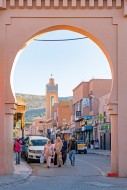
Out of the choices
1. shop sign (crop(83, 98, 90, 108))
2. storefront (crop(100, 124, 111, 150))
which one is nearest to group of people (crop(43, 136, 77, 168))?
storefront (crop(100, 124, 111, 150))

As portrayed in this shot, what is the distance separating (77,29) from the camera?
18.2m

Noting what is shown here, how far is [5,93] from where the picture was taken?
17.7 m

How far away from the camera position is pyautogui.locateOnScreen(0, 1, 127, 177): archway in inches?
694

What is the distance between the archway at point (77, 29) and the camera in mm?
17625

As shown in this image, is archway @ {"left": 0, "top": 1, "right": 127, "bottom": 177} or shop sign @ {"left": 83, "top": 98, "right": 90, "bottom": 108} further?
shop sign @ {"left": 83, "top": 98, "right": 90, "bottom": 108}

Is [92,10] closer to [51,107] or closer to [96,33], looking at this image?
[96,33]

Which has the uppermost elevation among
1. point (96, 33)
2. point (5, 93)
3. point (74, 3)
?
point (74, 3)

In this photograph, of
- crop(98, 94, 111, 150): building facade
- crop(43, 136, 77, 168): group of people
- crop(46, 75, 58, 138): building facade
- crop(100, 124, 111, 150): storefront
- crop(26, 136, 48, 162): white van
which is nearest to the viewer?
crop(43, 136, 77, 168): group of people

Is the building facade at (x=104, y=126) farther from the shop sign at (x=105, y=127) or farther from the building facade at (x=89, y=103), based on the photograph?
the building facade at (x=89, y=103)

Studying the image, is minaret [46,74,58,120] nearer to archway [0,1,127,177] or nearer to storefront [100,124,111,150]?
storefront [100,124,111,150]

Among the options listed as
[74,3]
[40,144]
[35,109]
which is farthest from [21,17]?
[35,109]

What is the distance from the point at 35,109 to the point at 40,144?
165 m

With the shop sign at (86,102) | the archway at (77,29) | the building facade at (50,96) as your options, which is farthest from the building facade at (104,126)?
the building facade at (50,96)

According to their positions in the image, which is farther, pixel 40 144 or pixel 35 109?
pixel 35 109
